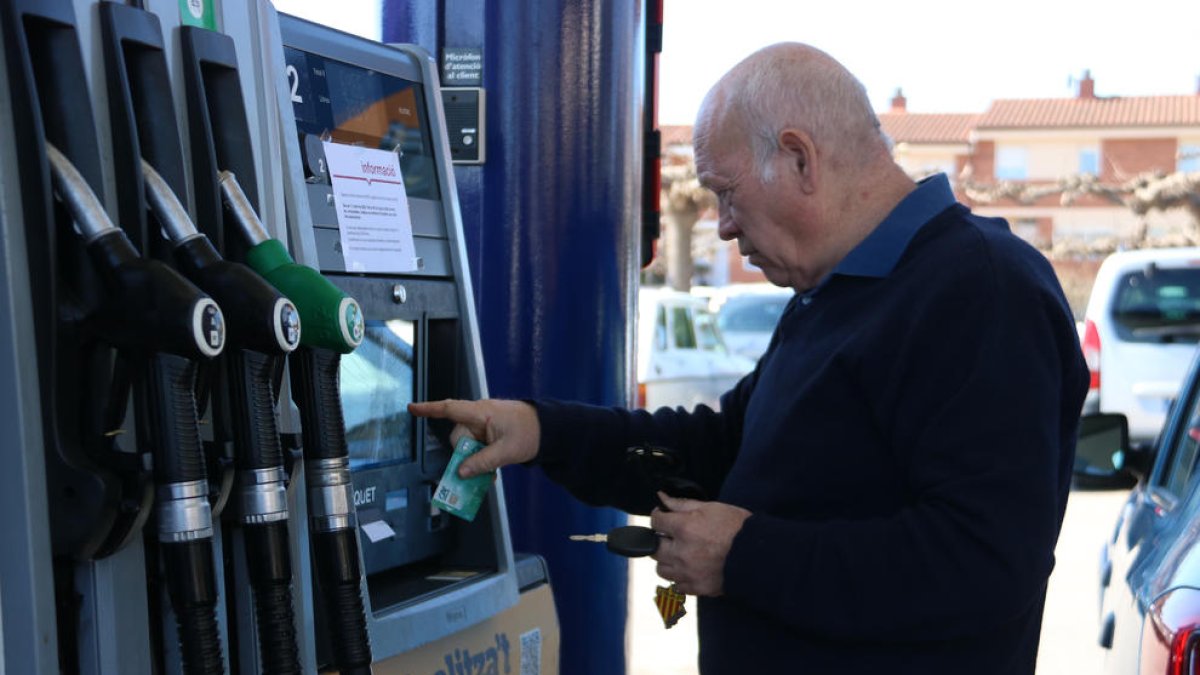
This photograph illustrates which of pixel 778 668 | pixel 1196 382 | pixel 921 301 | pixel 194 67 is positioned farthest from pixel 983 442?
pixel 1196 382

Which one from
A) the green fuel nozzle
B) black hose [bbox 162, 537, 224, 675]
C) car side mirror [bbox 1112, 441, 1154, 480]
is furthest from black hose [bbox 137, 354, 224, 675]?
car side mirror [bbox 1112, 441, 1154, 480]

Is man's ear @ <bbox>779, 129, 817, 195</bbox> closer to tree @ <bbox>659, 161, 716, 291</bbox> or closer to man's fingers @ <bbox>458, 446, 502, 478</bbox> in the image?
man's fingers @ <bbox>458, 446, 502, 478</bbox>

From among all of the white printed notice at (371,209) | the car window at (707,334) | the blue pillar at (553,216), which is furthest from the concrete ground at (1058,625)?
the car window at (707,334)

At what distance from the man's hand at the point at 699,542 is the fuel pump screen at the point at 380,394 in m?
0.57

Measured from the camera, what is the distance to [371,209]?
2.57 metres

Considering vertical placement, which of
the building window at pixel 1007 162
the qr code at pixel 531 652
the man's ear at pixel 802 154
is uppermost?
the building window at pixel 1007 162

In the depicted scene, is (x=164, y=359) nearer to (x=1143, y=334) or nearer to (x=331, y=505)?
(x=331, y=505)

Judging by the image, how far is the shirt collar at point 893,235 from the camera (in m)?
2.23

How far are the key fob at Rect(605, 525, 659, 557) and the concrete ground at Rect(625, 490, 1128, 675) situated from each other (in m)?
3.05

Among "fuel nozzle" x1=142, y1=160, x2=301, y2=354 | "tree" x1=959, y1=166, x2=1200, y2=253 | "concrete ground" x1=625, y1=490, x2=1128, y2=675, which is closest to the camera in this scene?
"fuel nozzle" x1=142, y1=160, x2=301, y2=354

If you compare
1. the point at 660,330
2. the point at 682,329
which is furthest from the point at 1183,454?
the point at 682,329

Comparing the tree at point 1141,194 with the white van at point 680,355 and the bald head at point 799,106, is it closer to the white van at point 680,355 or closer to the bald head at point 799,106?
the white van at point 680,355

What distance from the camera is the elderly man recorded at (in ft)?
6.68

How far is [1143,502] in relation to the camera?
364 cm
